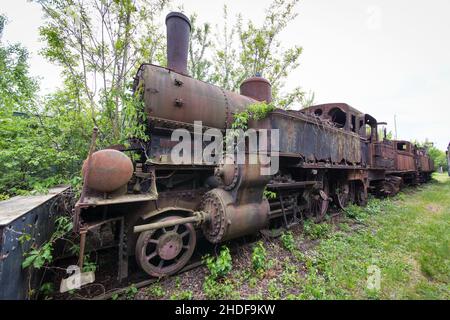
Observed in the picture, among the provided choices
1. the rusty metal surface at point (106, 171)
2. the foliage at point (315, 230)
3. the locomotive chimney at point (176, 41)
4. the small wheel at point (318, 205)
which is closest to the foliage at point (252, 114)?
the locomotive chimney at point (176, 41)

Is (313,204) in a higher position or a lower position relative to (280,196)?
lower

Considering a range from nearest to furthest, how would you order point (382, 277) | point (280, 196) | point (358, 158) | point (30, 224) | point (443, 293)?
point (30, 224) < point (443, 293) < point (382, 277) < point (280, 196) < point (358, 158)

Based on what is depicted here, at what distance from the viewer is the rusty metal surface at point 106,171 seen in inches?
92.4

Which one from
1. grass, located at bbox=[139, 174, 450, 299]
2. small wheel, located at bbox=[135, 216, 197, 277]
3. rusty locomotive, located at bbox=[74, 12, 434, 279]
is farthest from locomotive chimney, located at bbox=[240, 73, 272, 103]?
small wheel, located at bbox=[135, 216, 197, 277]

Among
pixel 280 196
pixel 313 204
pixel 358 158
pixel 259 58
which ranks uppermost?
pixel 259 58

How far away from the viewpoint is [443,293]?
2666 millimetres

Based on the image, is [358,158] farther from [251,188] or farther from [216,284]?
[216,284]

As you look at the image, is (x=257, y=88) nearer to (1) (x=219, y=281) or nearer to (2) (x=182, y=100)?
(2) (x=182, y=100)

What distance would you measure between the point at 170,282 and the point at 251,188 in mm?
1769

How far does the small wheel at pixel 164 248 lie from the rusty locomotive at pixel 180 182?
1 cm

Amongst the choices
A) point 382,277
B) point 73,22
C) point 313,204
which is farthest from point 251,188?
point 73,22

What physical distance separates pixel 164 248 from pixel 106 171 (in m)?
1.30

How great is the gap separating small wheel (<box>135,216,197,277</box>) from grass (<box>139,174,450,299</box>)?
9.2 inches

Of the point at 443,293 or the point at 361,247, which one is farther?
the point at 361,247
